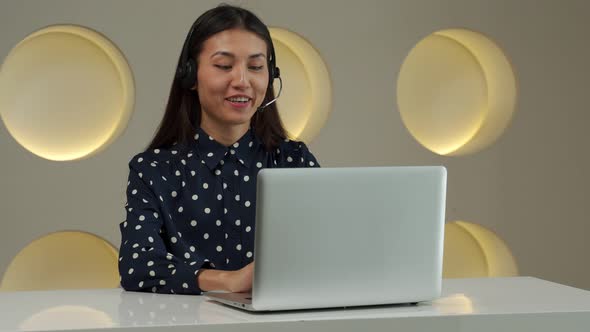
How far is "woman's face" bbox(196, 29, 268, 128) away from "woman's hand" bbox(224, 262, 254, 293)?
0.55 meters

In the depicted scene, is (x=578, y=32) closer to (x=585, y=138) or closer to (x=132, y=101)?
(x=585, y=138)

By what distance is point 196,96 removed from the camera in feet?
7.37

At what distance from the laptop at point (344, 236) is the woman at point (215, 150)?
1.97 feet

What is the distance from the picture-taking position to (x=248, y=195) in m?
2.19

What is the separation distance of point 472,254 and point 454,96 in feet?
2.10

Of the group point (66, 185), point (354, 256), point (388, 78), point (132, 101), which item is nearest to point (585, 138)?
point (388, 78)

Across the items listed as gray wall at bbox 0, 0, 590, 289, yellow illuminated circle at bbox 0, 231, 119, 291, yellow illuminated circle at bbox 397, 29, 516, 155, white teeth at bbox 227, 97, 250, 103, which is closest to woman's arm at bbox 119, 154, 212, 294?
white teeth at bbox 227, 97, 250, 103

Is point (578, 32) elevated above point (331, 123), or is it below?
above

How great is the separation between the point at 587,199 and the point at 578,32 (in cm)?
65

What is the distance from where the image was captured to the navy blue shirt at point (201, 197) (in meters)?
2.01

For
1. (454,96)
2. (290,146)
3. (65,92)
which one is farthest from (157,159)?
(454,96)

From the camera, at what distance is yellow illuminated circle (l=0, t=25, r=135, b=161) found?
3211 mm

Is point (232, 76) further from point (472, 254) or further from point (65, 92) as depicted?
point (472, 254)

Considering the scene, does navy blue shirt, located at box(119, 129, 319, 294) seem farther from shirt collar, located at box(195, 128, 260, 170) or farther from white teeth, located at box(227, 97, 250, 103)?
white teeth, located at box(227, 97, 250, 103)
